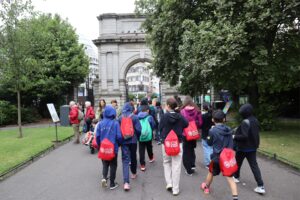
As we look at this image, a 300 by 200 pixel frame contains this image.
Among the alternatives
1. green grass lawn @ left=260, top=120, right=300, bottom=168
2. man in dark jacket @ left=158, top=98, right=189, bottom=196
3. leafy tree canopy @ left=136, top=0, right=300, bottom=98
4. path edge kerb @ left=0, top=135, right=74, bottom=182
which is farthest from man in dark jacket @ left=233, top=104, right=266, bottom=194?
leafy tree canopy @ left=136, top=0, right=300, bottom=98

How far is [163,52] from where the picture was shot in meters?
18.9

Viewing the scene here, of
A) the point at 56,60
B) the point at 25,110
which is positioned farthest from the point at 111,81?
the point at 25,110

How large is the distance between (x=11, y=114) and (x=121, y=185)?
2349cm

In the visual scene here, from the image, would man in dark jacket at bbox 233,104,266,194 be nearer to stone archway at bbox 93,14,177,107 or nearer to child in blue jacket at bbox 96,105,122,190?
child in blue jacket at bbox 96,105,122,190

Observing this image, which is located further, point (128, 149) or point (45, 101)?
point (45, 101)

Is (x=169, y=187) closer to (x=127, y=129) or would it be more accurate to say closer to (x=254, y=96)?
(x=127, y=129)

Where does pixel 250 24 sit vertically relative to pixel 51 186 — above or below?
above

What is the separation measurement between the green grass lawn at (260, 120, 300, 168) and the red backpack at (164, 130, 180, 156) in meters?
4.09

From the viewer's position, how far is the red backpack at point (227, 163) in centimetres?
602

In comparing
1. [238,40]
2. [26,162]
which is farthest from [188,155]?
[238,40]

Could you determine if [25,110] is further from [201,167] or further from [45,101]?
[201,167]

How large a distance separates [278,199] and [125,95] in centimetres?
3075

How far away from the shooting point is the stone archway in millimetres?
34000

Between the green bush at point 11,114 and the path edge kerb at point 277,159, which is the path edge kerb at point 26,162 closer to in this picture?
the path edge kerb at point 277,159
